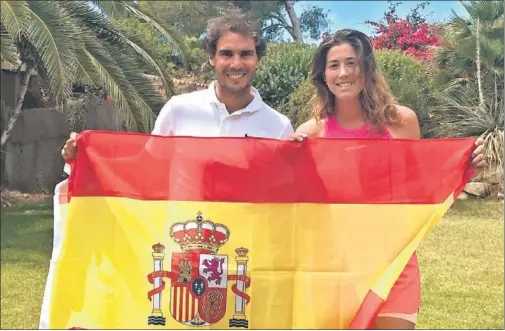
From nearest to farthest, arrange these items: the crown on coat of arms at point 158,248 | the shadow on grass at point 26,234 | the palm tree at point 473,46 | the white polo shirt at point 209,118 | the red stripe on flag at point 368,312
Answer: the red stripe on flag at point 368,312 → the crown on coat of arms at point 158,248 → the white polo shirt at point 209,118 → the shadow on grass at point 26,234 → the palm tree at point 473,46

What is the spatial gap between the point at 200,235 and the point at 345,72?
87 centimetres

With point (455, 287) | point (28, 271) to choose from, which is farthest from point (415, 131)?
point (28, 271)

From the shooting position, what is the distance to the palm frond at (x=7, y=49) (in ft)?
23.1

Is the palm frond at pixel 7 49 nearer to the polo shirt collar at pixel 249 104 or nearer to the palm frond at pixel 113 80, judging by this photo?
the palm frond at pixel 113 80

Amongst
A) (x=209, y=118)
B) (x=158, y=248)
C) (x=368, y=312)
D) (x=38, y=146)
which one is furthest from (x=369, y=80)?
(x=38, y=146)

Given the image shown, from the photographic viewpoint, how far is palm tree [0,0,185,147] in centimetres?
716

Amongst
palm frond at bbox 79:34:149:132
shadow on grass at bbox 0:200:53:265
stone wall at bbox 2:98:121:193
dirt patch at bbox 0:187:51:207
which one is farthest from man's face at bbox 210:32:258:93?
stone wall at bbox 2:98:121:193

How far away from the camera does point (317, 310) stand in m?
2.73

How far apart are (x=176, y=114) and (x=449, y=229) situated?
7.15 metres

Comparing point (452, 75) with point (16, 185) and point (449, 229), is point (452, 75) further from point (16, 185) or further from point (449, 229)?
point (16, 185)

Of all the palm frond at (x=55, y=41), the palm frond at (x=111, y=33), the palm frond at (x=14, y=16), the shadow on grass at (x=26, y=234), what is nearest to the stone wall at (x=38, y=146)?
the shadow on grass at (x=26, y=234)

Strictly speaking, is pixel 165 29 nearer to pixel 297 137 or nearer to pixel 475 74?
pixel 475 74

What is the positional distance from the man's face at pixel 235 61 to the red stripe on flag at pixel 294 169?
0.23 meters

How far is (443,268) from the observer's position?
24.1 feet
